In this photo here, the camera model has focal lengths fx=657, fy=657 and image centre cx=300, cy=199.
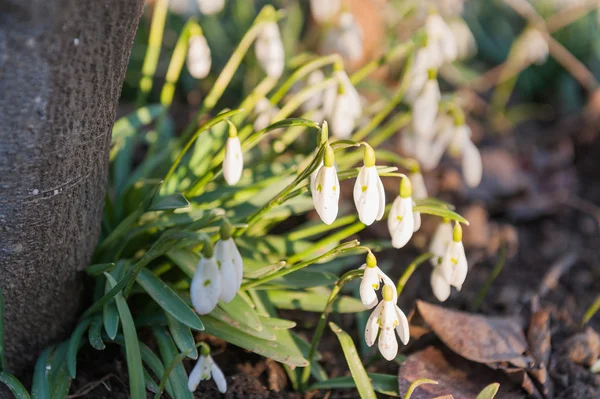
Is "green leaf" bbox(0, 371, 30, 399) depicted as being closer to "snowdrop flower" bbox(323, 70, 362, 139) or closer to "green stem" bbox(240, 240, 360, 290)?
"green stem" bbox(240, 240, 360, 290)

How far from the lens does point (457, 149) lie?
2023mm

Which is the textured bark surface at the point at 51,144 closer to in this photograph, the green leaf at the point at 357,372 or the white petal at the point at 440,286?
the green leaf at the point at 357,372

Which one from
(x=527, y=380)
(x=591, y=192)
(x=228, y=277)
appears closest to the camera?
(x=228, y=277)

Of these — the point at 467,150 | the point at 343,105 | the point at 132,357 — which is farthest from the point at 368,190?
the point at 467,150

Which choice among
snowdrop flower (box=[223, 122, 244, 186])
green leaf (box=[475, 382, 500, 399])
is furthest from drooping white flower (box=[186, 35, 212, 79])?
green leaf (box=[475, 382, 500, 399])

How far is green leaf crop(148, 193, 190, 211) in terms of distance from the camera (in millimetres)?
1490

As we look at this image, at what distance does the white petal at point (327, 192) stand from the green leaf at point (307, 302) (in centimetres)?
44

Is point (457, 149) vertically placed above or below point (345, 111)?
below

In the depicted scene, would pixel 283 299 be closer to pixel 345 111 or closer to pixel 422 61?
pixel 345 111

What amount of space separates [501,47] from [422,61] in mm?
2376

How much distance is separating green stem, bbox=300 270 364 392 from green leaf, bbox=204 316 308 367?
A: 0.15 feet

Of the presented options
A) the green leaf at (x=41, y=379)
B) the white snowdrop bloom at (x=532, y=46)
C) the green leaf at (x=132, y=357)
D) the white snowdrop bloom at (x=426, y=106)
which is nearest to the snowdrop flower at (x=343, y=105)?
the white snowdrop bloom at (x=426, y=106)

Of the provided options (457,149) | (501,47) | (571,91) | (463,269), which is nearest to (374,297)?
(463,269)

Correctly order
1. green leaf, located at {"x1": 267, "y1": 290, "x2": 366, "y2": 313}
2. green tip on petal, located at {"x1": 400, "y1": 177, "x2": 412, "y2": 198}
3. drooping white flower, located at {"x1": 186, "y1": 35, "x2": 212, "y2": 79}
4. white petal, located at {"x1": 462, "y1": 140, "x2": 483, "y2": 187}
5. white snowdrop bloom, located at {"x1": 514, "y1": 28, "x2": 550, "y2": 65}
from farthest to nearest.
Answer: white snowdrop bloom, located at {"x1": 514, "y1": 28, "x2": 550, "y2": 65} → white petal, located at {"x1": 462, "y1": 140, "x2": 483, "y2": 187} → drooping white flower, located at {"x1": 186, "y1": 35, "x2": 212, "y2": 79} → green leaf, located at {"x1": 267, "y1": 290, "x2": 366, "y2": 313} → green tip on petal, located at {"x1": 400, "y1": 177, "x2": 412, "y2": 198}
